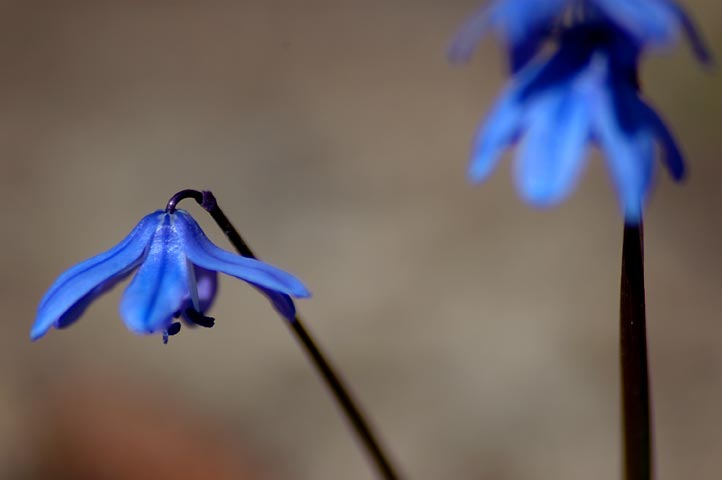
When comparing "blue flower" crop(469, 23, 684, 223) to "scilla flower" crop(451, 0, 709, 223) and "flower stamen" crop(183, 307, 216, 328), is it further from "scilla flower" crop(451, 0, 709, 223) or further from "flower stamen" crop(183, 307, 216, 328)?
"flower stamen" crop(183, 307, 216, 328)

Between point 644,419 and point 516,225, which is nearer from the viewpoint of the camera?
point 644,419

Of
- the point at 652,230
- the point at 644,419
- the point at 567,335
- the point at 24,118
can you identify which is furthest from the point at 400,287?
the point at 644,419

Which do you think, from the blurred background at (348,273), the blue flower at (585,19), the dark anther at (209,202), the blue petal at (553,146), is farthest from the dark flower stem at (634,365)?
the blurred background at (348,273)

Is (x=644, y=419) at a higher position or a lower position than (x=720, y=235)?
higher

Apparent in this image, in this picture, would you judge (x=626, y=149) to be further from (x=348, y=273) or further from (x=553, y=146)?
(x=348, y=273)

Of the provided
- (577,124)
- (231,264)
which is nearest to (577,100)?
(577,124)

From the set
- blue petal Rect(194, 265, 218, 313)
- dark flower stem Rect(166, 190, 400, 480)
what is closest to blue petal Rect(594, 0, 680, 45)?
dark flower stem Rect(166, 190, 400, 480)

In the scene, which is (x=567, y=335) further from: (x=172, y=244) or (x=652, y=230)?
(x=172, y=244)

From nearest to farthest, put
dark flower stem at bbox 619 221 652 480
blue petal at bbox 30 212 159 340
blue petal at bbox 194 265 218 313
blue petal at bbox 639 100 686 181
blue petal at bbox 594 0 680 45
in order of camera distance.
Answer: blue petal at bbox 594 0 680 45 < blue petal at bbox 639 100 686 181 < dark flower stem at bbox 619 221 652 480 < blue petal at bbox 30 212 159 340 < blue petal at bbox 194 265 218 313
